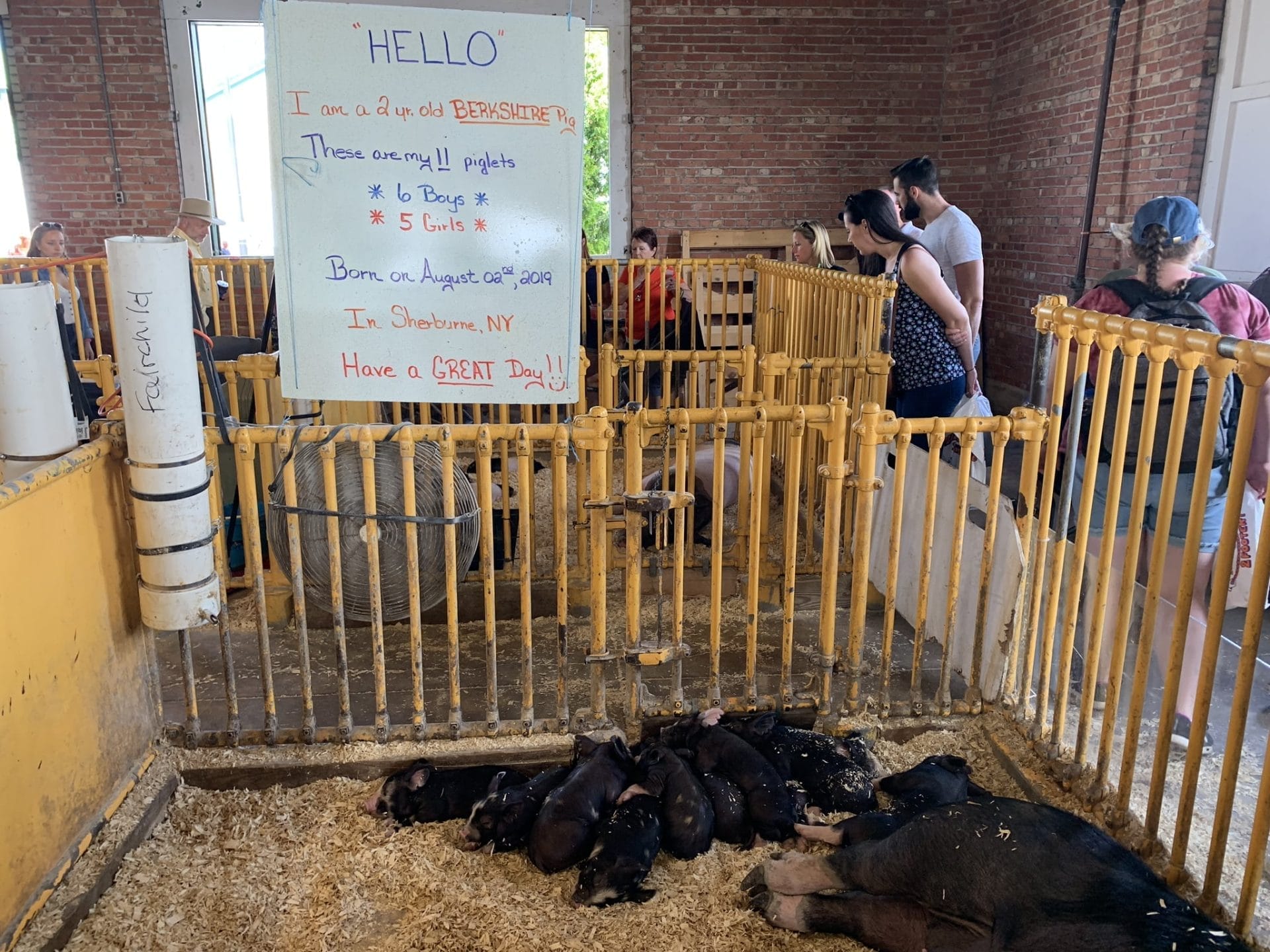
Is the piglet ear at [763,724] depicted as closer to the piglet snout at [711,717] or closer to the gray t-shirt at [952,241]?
the piglet snout at [711,717]

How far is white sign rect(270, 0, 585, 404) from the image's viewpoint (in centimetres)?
220

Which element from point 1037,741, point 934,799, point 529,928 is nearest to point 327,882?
point 529,928

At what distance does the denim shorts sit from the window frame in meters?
6.99

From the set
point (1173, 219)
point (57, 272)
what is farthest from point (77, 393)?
point (57, 272)

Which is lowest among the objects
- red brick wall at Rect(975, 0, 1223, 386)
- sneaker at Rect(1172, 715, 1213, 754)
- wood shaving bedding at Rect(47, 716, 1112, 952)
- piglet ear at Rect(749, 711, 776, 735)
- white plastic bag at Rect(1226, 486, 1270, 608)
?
wood shaving bedding at Rect(47, 716, 1112, 952)

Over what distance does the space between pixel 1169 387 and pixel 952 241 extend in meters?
2.12

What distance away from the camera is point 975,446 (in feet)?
12.3

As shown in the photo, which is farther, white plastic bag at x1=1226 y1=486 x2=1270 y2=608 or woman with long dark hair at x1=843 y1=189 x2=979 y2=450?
woman with long dark hair at x1=843 y1=189 x2=979 y2=450

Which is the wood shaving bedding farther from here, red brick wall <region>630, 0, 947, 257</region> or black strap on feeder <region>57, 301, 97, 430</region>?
red brick wall <region>630, 0, 947, 257</region>

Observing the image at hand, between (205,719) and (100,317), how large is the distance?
303 inches

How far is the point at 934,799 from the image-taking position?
2.76m

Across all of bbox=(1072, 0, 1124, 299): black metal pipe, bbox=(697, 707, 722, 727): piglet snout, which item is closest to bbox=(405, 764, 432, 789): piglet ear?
bbox=(697, 707, 722, 727): piglet snout

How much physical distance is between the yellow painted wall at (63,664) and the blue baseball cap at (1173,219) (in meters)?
3.33

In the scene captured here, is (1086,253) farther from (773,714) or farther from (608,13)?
(773,714)
